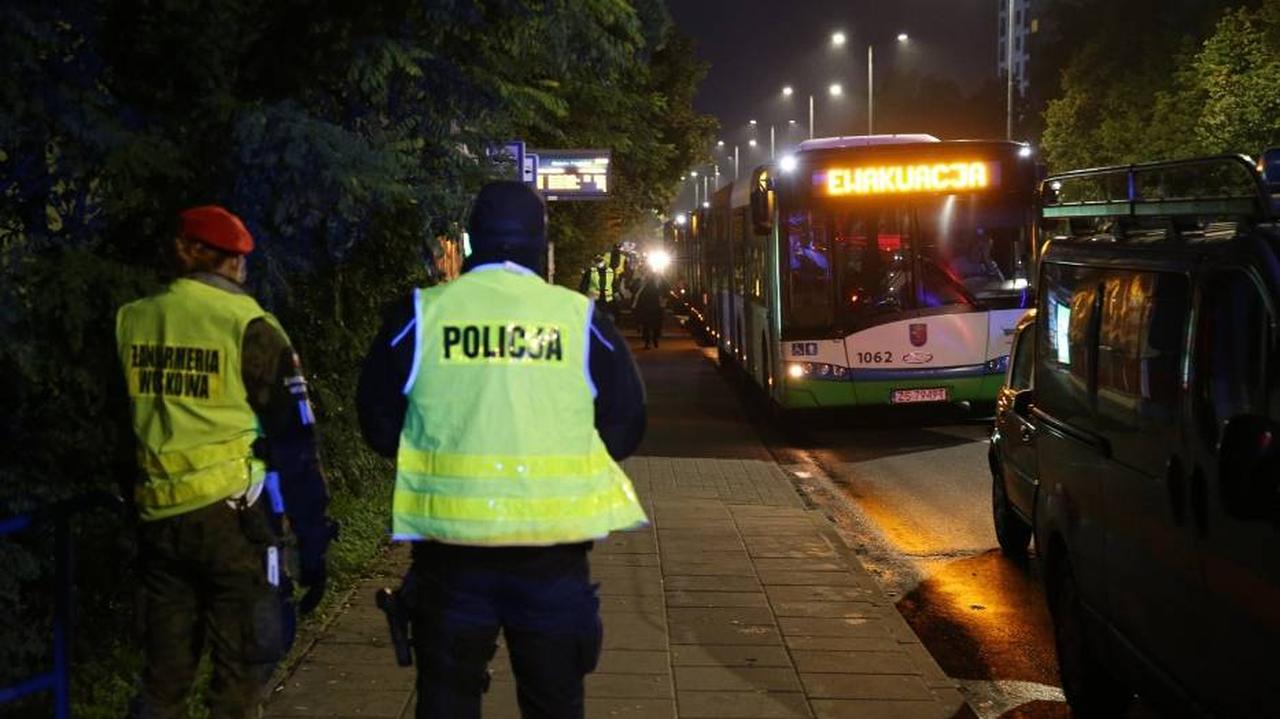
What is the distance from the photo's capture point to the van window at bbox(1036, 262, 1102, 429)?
635 cm

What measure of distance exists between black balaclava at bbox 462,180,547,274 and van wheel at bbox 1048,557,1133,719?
3.29 m

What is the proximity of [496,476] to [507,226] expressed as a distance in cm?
64

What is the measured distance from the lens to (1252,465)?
396 cm

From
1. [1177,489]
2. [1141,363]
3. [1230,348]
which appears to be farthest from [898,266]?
[1230,348]

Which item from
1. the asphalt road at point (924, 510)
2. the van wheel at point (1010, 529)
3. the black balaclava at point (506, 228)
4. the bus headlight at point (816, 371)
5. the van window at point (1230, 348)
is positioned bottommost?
the asphalt road at point (924, 510)

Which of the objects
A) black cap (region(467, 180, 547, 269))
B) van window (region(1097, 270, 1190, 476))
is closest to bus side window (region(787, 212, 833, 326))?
van window (region(1097, 270, 1190, 476))

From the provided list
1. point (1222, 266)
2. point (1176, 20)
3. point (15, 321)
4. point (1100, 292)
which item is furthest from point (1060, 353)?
point (1176, 20)

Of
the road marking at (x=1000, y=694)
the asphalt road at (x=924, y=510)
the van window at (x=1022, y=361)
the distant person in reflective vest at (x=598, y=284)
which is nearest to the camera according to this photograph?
the road marking at (x=1000, y=694)

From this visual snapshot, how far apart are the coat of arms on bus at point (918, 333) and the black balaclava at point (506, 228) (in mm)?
12924

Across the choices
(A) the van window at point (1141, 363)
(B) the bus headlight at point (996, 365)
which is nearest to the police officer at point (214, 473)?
(A) the van window at point (1141, 363)

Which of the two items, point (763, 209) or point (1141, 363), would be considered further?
point (763, 209)

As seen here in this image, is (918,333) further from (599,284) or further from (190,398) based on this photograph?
(599,284)

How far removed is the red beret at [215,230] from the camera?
14.4 feet

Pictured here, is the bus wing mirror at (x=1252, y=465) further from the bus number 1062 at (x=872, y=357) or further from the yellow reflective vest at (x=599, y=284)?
the yellow reflective vest at (x=599, y=284)
